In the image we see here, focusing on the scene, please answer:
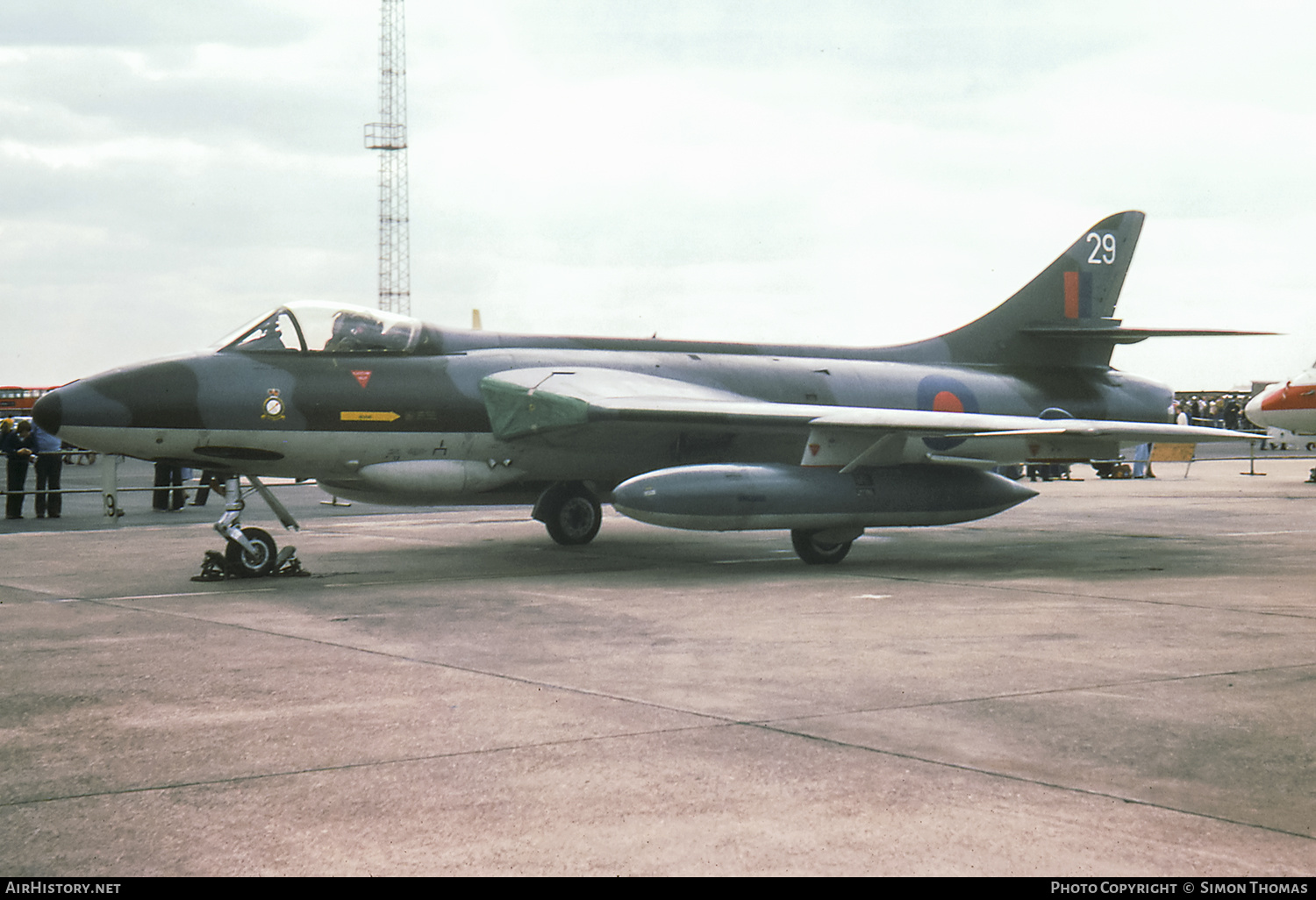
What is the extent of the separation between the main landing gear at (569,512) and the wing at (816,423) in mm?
1544

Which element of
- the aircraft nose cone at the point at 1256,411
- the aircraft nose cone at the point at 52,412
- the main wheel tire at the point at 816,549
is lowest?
the main wheel tire at the point at 816,549

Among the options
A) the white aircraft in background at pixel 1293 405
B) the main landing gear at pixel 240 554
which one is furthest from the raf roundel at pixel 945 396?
the white aircraft in background at pixel 1293 405

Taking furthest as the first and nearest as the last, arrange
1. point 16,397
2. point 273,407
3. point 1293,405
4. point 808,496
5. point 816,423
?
point 16,397 → point 1293,405 → point 816,423 → point 273,407 → point 808,496

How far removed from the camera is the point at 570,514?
45.6 feet

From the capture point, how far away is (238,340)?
11.7 meters

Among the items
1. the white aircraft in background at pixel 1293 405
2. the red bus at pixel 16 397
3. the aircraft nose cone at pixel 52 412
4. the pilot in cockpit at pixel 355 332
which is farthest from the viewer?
the red bus at pixel 16 397

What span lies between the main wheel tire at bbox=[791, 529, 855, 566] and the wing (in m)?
0.74

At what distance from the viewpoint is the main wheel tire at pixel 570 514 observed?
13867 millimetres

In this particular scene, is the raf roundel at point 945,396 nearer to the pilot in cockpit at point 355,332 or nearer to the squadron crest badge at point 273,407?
the pilot in cockpit at point 355,332

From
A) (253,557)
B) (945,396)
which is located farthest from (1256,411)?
(253,557)

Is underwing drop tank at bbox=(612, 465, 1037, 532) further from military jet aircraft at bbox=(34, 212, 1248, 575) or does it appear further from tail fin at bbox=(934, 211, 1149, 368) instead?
tail fin at bbox=(934, 211, 1149, 368)

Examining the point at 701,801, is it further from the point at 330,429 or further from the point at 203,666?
the point at 330,429

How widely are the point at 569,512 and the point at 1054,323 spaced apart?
23.5 feet

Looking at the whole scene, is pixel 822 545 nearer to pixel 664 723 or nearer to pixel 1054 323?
pixel 1054 323
